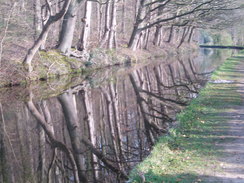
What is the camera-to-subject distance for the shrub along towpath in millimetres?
5324

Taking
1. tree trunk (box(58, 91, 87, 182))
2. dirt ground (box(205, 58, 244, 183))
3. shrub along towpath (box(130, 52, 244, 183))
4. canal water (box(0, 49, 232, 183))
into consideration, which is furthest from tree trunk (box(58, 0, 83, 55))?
dirt ground (box(205, 58, 244, 183))

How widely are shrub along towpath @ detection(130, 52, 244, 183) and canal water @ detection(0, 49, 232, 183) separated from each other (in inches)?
24.1

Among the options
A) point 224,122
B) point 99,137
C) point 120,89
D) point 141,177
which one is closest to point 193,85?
point 120,89

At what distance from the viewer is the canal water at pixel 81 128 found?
20.8 feet

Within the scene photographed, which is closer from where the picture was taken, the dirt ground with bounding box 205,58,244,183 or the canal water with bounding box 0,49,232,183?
the dirt ground with bounding box 205,58,244,183

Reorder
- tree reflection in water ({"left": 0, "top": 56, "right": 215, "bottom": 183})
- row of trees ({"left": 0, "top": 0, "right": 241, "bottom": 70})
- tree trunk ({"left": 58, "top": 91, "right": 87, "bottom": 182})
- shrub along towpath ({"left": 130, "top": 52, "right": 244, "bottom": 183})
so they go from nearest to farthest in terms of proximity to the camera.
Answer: shrub along towpath ({"left": 130, "top": 52, "right": 244, "bottom": 183}) → tree reflection in water ({"left": 0, "top": 56, "right": 215, "bottom": 183}) → tree trunk ({"left": 58, "top": 91, "right": 87, "bottom": 182}) → row of trees ({"left": 0, "top": 0, "right": 241, "bottom": 70})

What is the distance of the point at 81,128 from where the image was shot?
355 inches

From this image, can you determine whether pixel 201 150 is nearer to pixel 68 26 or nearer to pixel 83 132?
pixel 83 132

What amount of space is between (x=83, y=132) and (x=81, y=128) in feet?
1.24

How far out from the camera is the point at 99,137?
8.41 meters

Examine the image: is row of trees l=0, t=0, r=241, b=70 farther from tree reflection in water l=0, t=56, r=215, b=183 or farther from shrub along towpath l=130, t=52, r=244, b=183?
shrub along towpath l=130, t=52, r=244, b=183

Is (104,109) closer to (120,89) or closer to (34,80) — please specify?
(120,89)

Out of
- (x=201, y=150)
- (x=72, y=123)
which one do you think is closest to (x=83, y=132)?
(x=72, y=123)

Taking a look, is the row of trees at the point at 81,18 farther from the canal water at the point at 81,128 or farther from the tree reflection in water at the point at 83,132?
the tree reflection in water at the point at 83,132
